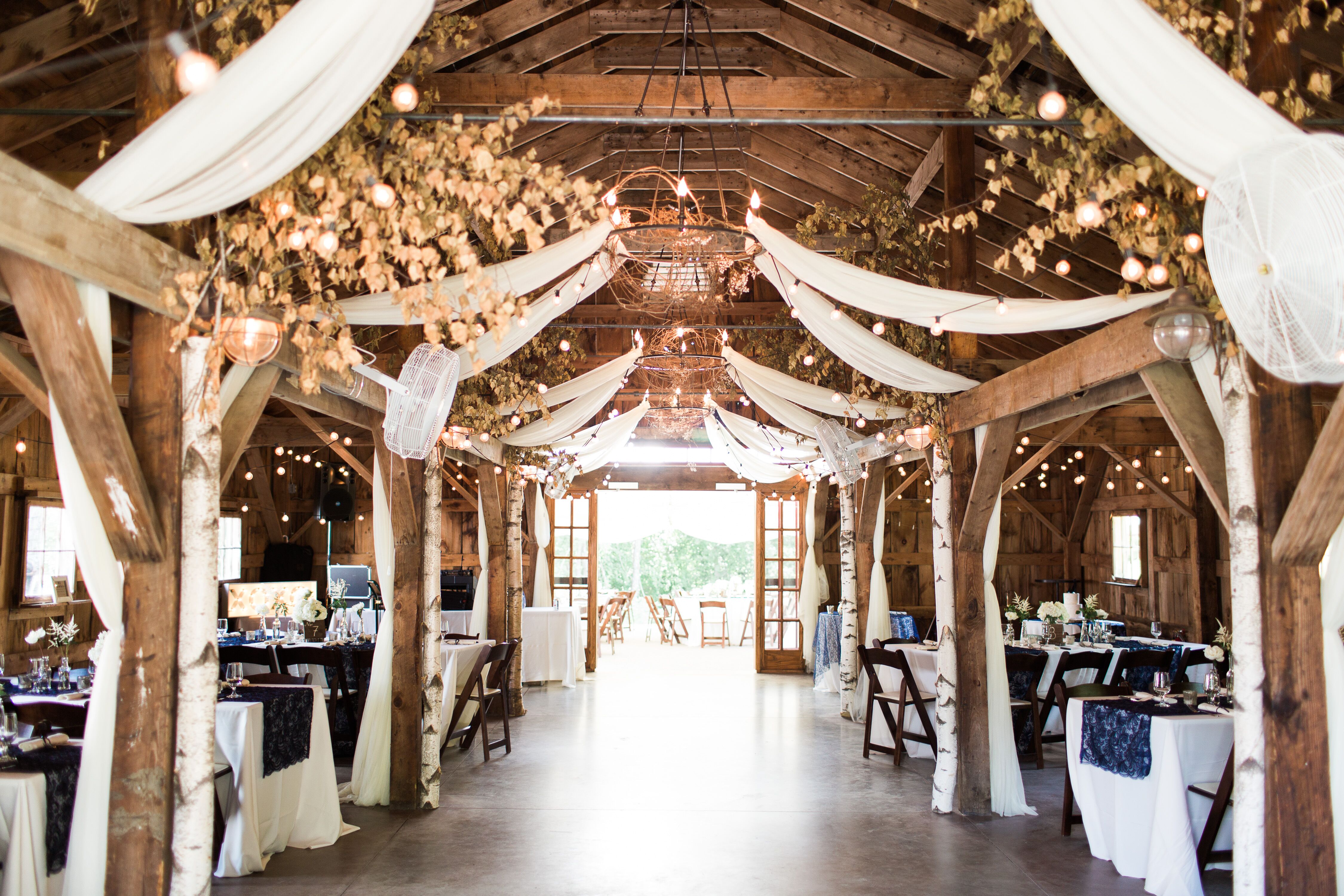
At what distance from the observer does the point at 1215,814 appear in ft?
15.0

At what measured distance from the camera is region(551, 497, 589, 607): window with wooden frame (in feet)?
44.1

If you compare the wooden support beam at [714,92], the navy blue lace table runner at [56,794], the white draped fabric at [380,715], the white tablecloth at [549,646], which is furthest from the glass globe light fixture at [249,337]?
the white tablecloth at [549,646]

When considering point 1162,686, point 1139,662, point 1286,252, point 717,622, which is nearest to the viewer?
point 1286,252

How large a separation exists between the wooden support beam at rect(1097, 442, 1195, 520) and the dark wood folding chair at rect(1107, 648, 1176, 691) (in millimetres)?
2936

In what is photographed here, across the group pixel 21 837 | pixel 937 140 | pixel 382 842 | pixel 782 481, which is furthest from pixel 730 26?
pixel 782 481

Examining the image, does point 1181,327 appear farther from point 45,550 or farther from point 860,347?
point 45,550

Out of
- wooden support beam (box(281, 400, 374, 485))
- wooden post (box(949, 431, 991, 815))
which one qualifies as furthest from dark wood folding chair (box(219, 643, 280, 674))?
wooden post (box(949, 431, 991, 815))

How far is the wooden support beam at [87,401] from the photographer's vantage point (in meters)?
2.89

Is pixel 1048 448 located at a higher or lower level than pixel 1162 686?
higher

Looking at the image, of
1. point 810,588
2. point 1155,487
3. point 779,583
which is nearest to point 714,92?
point 1155,487

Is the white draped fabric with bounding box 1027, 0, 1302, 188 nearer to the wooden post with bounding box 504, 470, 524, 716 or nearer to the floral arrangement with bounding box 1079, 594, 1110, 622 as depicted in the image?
the floral arrangement with bounding box 1079, 594, 1110, 622

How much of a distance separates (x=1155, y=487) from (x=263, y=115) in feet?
33.6

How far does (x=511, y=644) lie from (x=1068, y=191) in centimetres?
571

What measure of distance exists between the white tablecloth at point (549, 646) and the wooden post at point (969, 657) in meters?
6.14
